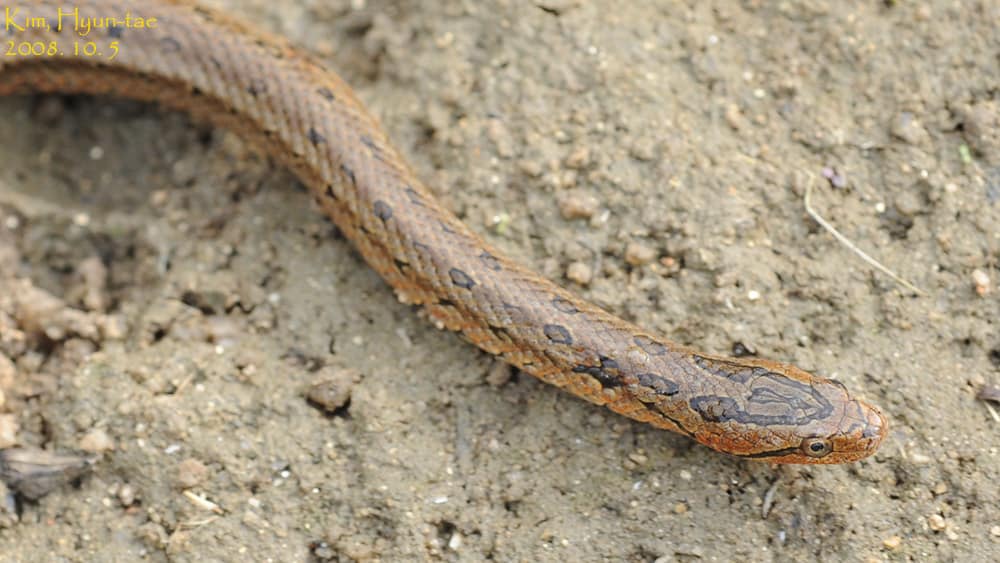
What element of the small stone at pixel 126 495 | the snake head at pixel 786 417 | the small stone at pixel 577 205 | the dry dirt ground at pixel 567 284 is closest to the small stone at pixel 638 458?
the dry dirt ground at pixel 567 284

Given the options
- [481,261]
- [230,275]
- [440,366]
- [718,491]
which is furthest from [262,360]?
[718,491]

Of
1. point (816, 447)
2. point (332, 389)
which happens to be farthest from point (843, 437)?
point (332, 389)

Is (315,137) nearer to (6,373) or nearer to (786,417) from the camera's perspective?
(6,373)

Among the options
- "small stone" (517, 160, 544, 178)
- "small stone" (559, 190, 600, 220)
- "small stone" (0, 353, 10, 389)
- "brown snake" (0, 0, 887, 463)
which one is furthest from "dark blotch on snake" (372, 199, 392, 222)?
"small stone" (0, 353, 10, 389)

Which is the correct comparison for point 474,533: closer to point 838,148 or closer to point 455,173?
point 455,173

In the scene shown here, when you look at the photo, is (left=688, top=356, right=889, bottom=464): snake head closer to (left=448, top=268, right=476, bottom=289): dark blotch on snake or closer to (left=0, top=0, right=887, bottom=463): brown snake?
(left=0, top=0, right=887, bottom=463): brown snake

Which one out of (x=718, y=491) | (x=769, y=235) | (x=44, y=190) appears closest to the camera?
(x=718, y=491)
